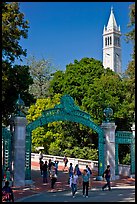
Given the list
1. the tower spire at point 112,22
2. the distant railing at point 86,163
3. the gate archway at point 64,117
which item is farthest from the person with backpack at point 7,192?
the tower spire at point 112,22

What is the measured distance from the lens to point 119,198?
15.8m

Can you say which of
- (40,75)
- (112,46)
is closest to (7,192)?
(40,75)

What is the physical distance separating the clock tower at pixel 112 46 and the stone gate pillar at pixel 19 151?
104 meters

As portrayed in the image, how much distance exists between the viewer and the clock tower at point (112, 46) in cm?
12356

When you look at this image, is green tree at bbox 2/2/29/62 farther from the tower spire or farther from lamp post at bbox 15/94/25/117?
the tower spire

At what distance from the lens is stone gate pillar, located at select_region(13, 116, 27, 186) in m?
19.7

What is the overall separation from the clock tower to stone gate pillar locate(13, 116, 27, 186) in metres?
104

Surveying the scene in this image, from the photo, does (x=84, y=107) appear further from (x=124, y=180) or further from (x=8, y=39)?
(x=8, y=39)

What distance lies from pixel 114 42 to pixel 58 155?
94.5 meters

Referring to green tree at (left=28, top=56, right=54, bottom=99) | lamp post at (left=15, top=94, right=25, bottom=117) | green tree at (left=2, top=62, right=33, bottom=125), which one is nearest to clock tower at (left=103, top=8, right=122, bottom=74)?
green tree at (left=28, top=56, right=54, bottom=99)

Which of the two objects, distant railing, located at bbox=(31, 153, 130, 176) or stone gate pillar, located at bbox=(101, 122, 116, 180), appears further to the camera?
distant railing, located at bbox=(31, 153, 130, 176)

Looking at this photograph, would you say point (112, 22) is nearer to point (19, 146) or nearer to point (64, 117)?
point (64, 117)

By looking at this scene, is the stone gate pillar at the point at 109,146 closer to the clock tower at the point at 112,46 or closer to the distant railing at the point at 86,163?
the distant railing at the point at 86,163

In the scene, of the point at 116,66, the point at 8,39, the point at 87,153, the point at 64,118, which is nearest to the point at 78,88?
the point at 87,153
